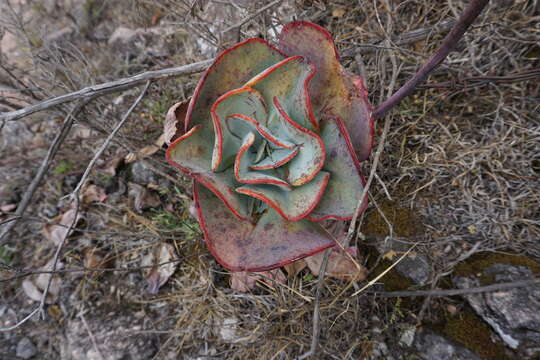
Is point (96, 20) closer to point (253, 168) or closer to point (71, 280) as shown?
point (71, 280)

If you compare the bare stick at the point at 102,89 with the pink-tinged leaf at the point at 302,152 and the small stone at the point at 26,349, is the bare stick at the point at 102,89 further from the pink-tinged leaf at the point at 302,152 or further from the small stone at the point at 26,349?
the small stone at the point at 26,349

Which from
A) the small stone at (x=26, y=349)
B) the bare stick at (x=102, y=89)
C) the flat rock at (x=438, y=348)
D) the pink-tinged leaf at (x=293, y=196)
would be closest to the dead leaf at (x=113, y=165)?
the bare stick at (x=102, y=89)

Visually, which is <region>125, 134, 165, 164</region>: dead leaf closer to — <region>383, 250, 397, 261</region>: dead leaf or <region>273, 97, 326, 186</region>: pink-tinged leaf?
<region>273, 97, 326, 186</region>: pink-tinged leaf

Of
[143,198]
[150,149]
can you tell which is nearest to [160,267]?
[143,198]

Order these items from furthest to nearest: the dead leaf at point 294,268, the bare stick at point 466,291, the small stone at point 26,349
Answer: the small stone at point 26,349, the dead leaf at point 294,268, the bare stick at point 466,291

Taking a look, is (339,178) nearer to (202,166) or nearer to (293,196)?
(293,196)

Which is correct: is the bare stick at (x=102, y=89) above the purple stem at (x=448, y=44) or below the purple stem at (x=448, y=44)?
above

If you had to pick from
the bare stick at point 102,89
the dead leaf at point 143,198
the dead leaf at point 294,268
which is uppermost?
the bare stick at point 102,89
